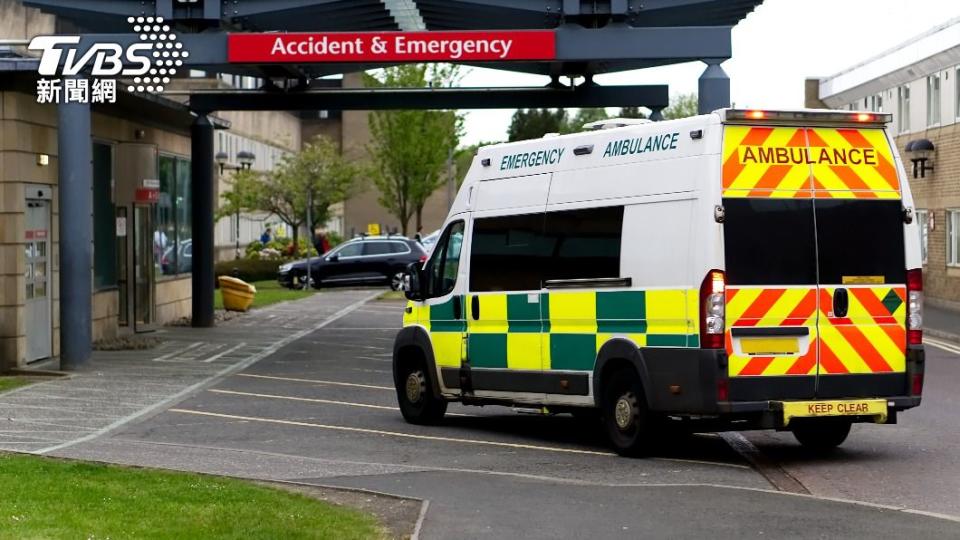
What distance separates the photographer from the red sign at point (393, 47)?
22172 mm

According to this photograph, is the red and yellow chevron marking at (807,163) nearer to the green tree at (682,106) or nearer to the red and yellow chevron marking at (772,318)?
the red and yellow chevron marking at (772,318)

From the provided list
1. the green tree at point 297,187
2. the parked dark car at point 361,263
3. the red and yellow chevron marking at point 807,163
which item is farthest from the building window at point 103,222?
the green tree at point 297,187

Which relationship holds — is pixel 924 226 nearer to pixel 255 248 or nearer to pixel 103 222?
pixel 103 222

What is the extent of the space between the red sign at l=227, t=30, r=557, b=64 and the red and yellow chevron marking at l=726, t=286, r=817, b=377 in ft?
33.0

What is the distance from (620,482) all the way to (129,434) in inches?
210

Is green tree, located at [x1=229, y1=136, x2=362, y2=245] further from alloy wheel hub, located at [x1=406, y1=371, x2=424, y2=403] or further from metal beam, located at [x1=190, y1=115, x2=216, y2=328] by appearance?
alloy wheel hub, located at [x1=406, y1=371, x2=424, y2=403]

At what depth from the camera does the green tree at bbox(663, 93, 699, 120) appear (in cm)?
11094

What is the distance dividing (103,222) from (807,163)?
17327 mm

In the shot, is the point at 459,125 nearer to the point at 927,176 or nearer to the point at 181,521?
the point at 927,176

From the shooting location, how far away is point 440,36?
22125mm

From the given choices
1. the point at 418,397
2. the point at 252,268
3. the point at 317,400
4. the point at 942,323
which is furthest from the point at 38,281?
the point at 252,268

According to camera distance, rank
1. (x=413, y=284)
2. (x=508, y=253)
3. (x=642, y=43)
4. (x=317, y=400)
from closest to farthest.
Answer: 1. (x=508, y=253)
2. (x=413, y=284)
3. (x=317, y=400)
4. (x=642, y=43)

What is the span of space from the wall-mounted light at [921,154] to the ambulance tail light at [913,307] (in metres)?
29.8

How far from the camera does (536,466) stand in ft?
42.6
